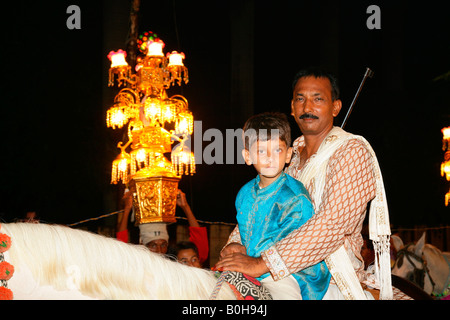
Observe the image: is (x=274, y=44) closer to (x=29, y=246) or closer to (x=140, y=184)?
(x=140, y=184)

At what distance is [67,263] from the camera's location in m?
1.65

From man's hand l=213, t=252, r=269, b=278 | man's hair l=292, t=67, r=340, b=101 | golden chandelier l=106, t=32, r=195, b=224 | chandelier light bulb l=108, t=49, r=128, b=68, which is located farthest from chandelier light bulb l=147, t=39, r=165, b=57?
man's hand l=213, t=252, r=269, b=278

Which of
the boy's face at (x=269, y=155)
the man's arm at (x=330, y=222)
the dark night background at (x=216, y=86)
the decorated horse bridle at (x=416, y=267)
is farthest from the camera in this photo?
the dark night background at (x=216, y=86)

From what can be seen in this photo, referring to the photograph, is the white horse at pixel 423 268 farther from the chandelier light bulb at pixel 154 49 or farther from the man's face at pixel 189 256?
the chandelier light bulb at pixel 154 49

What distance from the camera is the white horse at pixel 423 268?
6.05 meters

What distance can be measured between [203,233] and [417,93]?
1293 centimetres

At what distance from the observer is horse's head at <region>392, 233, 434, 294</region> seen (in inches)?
238

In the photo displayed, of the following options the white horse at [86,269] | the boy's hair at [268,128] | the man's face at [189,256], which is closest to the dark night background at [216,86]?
the man's face at [189,256]

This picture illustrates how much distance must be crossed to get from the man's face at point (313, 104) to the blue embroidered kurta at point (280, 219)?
559mm

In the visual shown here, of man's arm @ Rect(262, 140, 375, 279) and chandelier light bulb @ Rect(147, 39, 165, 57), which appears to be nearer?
man's arm @ Rect(262, 140, 375, 279)

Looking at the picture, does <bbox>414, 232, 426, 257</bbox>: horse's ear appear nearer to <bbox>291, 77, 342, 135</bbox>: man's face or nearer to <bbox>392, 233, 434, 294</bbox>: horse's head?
<bbox>392, 233, 434, 294</bbox>: horse's head

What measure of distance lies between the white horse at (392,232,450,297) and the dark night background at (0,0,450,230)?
5.93m

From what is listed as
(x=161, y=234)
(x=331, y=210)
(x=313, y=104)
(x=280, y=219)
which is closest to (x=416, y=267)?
(x=161, y=234)
